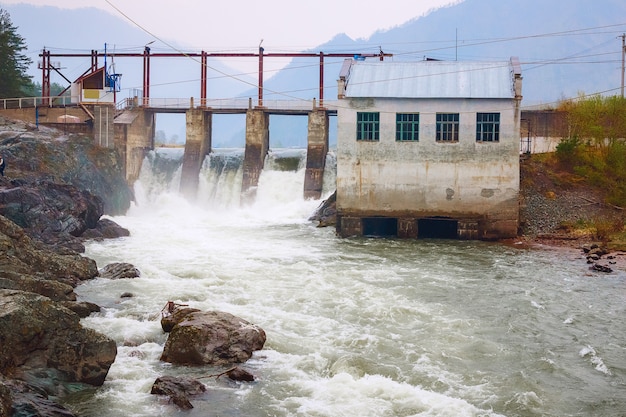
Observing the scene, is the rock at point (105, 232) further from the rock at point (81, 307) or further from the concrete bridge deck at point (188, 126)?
the rock at point (81, 307)

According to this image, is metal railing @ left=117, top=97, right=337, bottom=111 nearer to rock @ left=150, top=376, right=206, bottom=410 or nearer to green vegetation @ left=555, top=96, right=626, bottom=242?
green vegetation @ left=555, top=96, right=626, bottom=242

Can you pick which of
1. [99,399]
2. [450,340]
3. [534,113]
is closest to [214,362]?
[99,399]

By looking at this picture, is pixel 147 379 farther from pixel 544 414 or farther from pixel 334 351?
pixel 544 414

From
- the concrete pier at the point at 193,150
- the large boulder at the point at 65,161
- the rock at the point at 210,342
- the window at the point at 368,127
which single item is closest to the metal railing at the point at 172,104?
the concrete pier at the point at 193,150

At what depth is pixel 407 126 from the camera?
34781 mm

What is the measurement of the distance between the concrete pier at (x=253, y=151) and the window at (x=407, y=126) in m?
15.5

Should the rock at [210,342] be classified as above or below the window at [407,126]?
below

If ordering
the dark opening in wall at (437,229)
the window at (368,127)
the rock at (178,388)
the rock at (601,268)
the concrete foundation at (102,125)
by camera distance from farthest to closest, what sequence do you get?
the concrete foundation at (102,125)
the dark opening in wall at (437,229)
the window at (368,127)
the rock at (601,268)
the rock at (178,388)

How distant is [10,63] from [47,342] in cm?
4909

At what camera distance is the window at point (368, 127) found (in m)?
34.9

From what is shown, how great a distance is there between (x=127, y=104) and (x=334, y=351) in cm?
4065

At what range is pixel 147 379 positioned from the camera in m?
14.6

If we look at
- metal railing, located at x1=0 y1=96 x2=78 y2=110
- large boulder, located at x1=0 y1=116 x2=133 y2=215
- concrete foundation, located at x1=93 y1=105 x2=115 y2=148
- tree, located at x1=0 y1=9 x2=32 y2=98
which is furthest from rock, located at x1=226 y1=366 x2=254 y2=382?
tree, located at x1=0 y1=9 x2=32 y2=98

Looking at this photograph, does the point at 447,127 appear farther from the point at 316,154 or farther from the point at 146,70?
the point at 146,70
